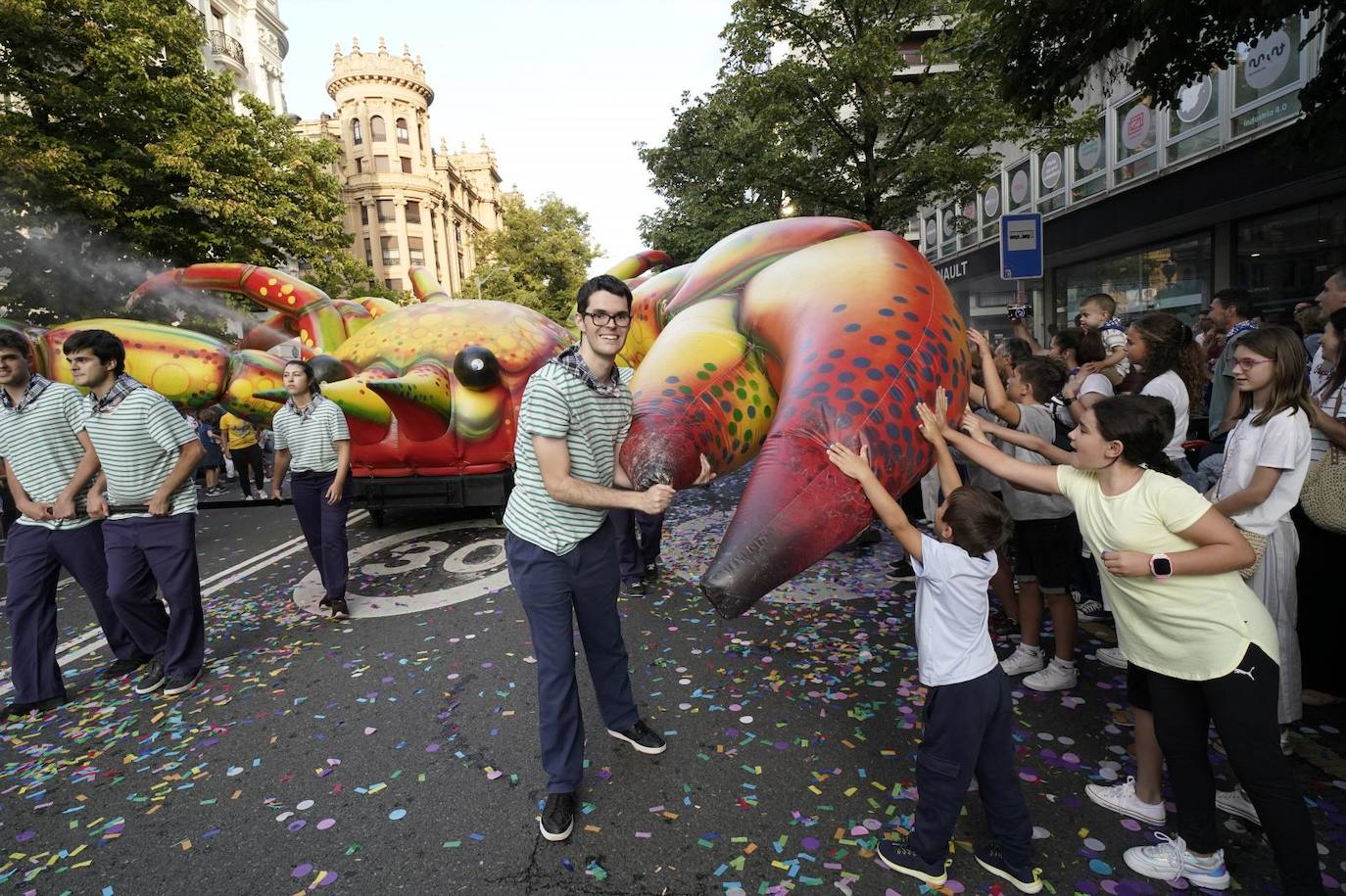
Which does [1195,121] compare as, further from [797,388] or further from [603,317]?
[603,317]

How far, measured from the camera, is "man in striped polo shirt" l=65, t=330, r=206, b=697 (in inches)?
142

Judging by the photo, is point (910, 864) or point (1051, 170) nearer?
point (910, 864)

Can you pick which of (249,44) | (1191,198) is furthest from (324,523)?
(249,44)

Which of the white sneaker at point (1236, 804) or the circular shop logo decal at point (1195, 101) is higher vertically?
the circular shop logo decal at point (1195, 101)

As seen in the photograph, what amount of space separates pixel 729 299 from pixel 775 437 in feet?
2.97

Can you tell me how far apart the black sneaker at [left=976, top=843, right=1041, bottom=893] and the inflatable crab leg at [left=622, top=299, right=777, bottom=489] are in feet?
4.76

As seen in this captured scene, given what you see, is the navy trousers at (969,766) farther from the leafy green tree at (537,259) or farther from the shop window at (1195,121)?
the leafy green tree at (537,259)

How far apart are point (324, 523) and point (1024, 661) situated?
4402 millimetres

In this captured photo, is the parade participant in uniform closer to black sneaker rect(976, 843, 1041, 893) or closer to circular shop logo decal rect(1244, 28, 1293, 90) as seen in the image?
black sneaker rect(976, 843, 1041, 893)

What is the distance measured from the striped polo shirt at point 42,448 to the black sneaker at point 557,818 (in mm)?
3214

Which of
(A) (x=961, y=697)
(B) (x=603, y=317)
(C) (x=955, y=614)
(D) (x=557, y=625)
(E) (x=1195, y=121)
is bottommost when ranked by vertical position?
(A) (x=961, y=697)

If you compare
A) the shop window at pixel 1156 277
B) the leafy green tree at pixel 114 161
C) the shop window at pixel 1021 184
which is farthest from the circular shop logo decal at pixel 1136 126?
the leafy green tree at pixel 114 161

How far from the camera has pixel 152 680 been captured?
3805mm

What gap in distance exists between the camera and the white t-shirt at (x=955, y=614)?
80.5 inches
